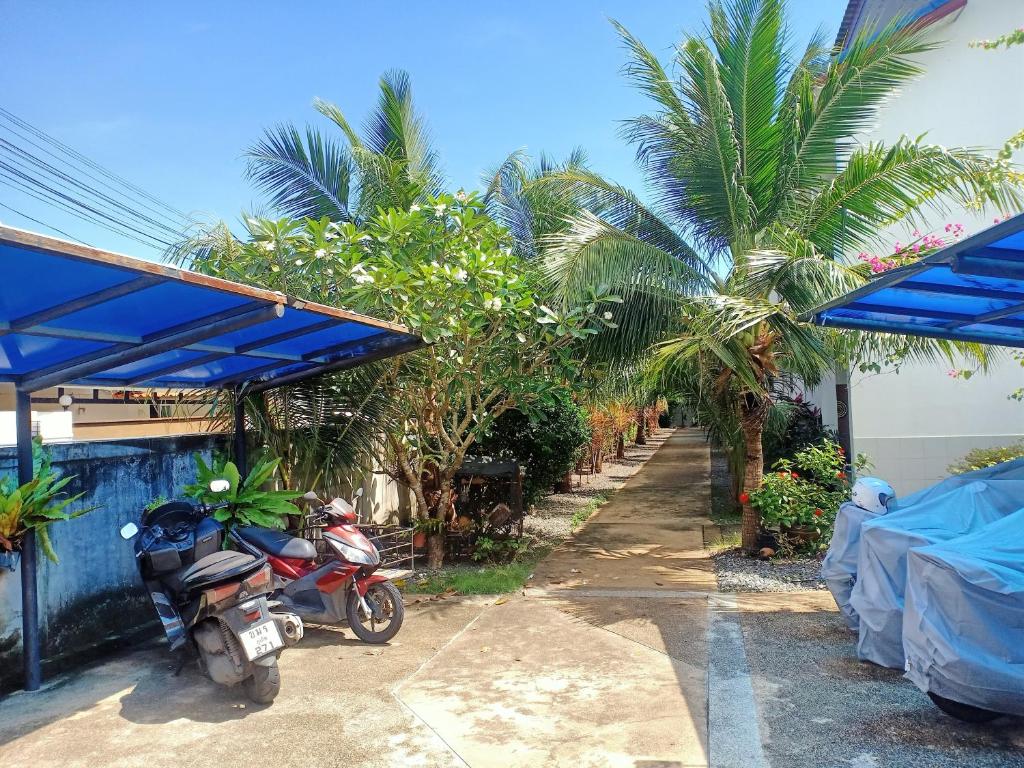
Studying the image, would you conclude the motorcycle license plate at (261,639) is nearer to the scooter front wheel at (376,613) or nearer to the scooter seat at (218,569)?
the scooter seat at (218,569)

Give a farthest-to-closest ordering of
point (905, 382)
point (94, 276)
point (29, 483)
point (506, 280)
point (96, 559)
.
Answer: point (905, 382), point (506, 280), point (96, 559), point (29, 483), point (94, 276)

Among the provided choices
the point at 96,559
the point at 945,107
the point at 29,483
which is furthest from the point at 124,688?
the point at 945,107

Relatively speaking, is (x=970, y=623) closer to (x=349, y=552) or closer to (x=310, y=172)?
(x=349, y=552)

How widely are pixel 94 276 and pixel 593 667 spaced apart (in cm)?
389

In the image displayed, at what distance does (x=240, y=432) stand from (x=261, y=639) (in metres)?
2.78

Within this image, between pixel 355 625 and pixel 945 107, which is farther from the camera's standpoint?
pixel 945 107

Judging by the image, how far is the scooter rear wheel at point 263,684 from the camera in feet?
14.9

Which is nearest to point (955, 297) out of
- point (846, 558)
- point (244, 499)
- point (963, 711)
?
point (846, 558)

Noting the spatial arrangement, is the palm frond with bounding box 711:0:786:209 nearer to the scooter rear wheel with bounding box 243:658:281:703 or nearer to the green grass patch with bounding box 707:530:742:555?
the green grass patch with bounding box 707:530:742:555

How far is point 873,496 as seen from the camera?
17.2ft

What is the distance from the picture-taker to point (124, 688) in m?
4.98

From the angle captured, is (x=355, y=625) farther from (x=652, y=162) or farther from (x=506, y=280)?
(x=652, y=162)

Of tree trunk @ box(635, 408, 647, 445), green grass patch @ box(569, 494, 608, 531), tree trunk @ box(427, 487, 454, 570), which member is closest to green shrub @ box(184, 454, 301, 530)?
tree trunk @ box(427, 487, 454, 570)

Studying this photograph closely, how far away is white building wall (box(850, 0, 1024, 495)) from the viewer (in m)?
9.38
